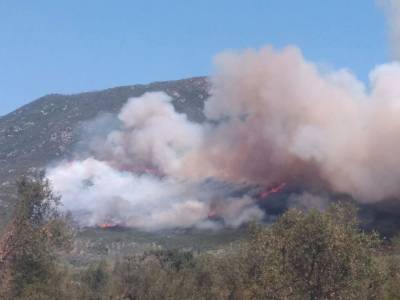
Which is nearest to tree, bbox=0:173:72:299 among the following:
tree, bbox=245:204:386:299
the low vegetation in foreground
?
the low vegetation in foreground

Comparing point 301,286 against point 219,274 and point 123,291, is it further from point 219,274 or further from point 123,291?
point 123,291

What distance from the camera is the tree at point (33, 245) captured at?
175 feet

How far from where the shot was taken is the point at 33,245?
54.0 metres

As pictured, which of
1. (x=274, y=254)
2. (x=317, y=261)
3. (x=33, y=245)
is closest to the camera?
(x=317, y=261)

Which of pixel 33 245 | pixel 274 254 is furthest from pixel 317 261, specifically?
pixel 33 245

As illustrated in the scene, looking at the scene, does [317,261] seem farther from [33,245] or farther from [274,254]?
[33,245]

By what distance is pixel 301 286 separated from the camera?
49.4 meters

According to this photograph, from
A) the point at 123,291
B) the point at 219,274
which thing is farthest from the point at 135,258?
the point at 219,274

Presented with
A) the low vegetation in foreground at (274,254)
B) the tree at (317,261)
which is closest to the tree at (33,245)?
the low vegetation in foreground at (274,254)

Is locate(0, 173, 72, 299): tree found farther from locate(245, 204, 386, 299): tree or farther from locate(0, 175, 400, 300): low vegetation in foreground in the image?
locate(245, 204, 386, 299): tree

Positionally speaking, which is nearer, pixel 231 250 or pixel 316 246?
pixel 316 246

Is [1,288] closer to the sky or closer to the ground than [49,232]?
closer to the ground

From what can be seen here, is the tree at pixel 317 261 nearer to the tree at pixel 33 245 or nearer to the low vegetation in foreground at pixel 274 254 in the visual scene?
the low vegetation in foreground at pixel 274 254

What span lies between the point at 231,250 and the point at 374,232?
1467 inches
